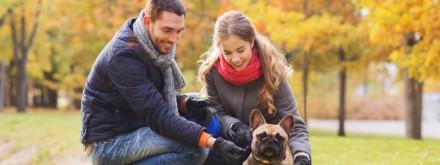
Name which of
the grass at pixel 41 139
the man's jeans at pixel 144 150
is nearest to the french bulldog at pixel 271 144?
the man's jeans at pixel 144 150

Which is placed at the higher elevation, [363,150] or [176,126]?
[176,126]

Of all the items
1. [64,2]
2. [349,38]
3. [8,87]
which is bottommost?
[8,87]

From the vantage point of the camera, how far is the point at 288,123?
16.6 feet

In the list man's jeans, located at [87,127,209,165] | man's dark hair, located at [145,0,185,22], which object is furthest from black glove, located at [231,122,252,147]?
man's dark hair, located at [145,0,185,22]

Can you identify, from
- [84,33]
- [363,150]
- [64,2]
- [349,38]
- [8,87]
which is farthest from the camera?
[8,87]

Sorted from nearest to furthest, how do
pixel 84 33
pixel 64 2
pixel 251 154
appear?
pixel 251 154
pixel 64 2
pixel 84 33

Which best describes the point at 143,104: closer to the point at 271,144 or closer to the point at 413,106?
the point at 271,144

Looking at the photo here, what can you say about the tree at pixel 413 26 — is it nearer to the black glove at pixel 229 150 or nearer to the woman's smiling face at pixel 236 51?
the woman's smiling face at pixel 236 51

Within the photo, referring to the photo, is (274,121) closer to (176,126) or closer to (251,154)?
(251,154)

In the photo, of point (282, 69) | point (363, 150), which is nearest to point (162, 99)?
point (282, 69)

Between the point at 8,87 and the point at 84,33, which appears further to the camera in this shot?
the point at 8,87

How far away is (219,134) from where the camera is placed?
5414 millimetres

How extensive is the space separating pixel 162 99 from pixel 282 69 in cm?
139

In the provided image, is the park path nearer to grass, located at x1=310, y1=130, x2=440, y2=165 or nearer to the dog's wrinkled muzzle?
grass, located at x1=310, y1=130, x2=440, y2=165
